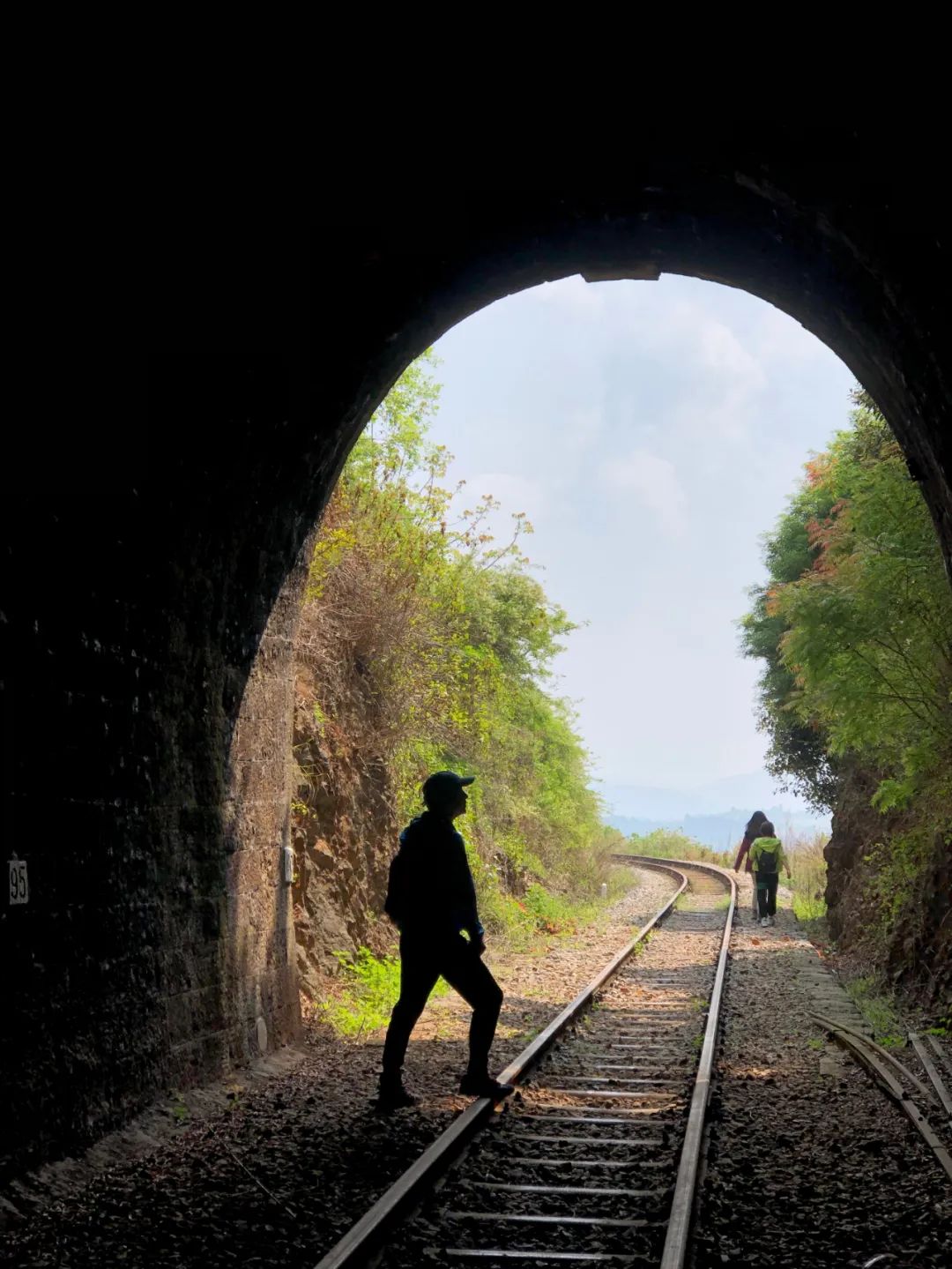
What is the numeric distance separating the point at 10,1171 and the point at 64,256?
3897mm

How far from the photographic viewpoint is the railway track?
4602 millimetres

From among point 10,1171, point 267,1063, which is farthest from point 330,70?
point 267,1063

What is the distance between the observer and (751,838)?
23562 millimetres

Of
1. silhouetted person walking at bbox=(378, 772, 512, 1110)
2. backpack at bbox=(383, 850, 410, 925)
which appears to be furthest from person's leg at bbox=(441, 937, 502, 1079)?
backpack at bbox=(383, 850, 410, 925)

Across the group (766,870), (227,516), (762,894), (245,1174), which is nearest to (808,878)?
(762,894)

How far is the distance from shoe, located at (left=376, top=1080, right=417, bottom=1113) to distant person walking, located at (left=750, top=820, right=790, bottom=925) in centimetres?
1313

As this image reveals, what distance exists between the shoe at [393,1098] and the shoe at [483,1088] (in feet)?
1.09

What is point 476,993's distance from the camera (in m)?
6.92

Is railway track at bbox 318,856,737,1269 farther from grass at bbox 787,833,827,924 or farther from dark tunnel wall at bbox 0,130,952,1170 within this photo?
grass at bbox 787,833,827,924

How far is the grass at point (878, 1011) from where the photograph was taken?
9414mm

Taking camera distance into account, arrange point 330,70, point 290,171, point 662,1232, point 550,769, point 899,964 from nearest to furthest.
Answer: point 662,1232, point 330,70, point 290,171, point 899,964, point 550,769

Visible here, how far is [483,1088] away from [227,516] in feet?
11.9

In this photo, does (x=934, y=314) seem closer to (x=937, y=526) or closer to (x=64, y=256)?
(x=937, y=526)

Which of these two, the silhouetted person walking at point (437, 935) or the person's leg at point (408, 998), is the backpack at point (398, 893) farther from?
the person's leg at point (408, 998)
